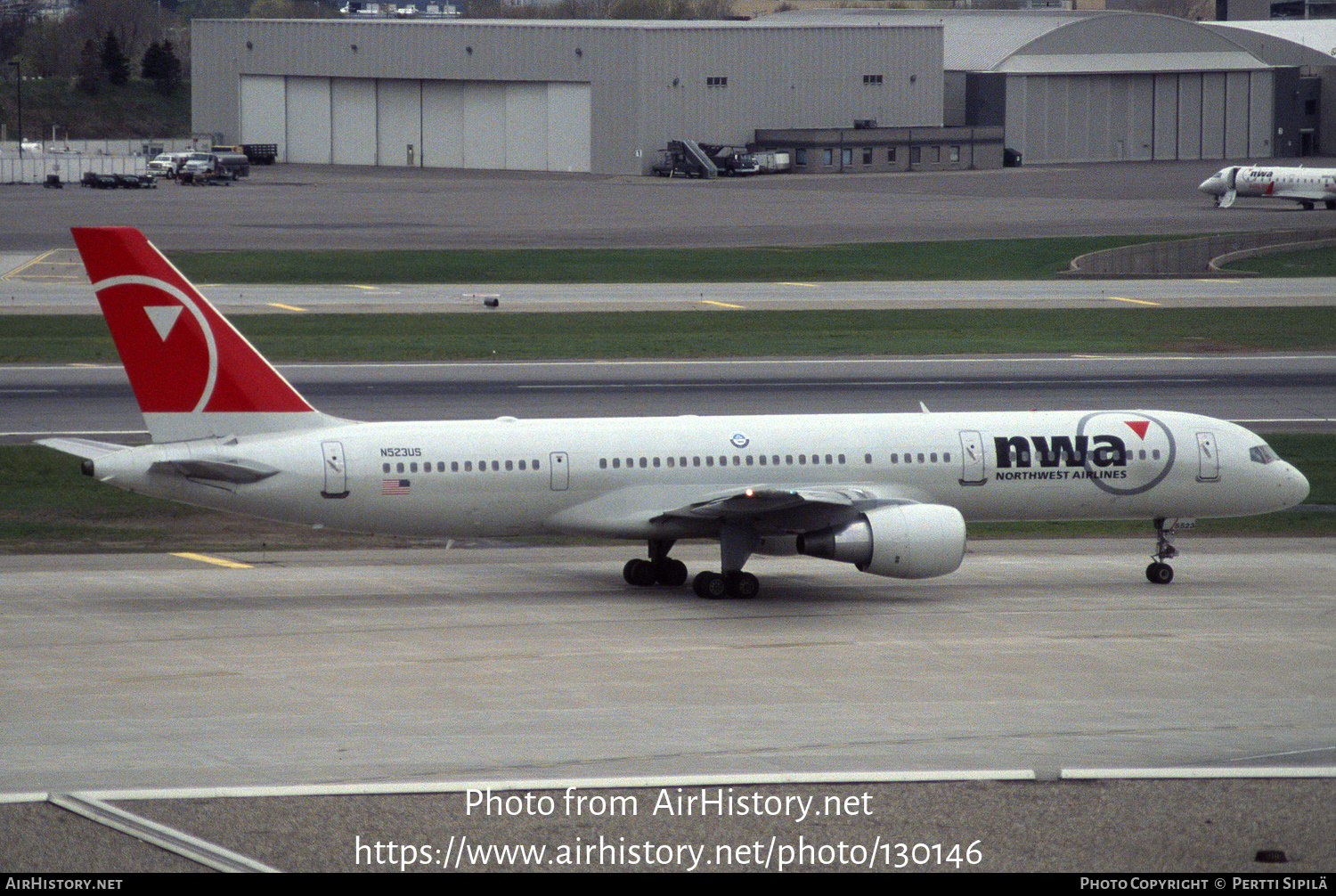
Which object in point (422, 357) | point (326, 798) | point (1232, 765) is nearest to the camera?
point (326, 798)

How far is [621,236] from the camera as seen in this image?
10250 centimetres

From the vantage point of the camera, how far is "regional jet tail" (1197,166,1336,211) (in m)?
119

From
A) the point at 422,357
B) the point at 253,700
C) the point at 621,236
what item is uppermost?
the point at 621,236

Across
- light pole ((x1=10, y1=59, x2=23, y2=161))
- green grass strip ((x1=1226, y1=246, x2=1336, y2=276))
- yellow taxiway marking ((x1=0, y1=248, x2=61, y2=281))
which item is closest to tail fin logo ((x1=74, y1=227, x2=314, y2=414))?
yellow taxiway marking ((x1=0, y1=248, x2=61, y2=281))

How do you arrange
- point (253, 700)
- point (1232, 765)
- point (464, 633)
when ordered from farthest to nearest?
point (464, 633) < point (253, 700) < point (1232, 765)

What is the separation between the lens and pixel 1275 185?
12088 centimetres

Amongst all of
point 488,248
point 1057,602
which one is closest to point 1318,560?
point 1057,602

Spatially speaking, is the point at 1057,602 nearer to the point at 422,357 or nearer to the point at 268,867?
the point at 268,867

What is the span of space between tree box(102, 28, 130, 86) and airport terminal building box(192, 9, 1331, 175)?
33129 mm

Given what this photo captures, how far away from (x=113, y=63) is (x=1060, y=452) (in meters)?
181

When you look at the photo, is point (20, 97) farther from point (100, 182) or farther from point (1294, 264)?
point (1294, 264)

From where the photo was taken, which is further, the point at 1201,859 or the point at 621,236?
the point at 621,236

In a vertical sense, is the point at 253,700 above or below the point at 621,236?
below

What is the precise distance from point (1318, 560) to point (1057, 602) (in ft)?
25.9
